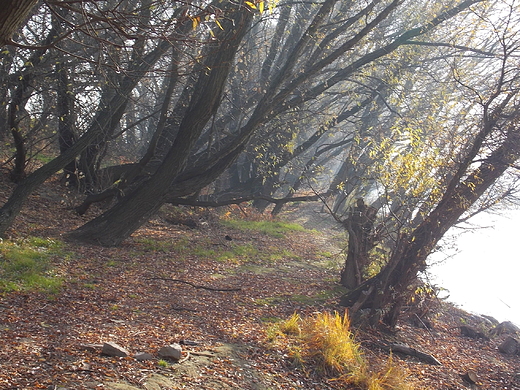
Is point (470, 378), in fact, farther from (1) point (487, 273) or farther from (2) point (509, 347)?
(1) point (487, 273)

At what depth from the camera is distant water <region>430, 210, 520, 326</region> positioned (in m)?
16.3

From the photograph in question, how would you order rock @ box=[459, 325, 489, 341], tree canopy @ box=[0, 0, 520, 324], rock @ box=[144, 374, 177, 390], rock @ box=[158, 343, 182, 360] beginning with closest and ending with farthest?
rock @ box=[144, 374, 177, 390] → rock @ box=[158, 343, 182, 360] → tree canopy @ box=[0, 0, 520, 324] → rock @ box=[459, 325, 489, 341]

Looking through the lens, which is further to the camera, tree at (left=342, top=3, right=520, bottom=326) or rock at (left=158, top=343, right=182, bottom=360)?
tree at (left=342, top=3, right=520, bottom=326)

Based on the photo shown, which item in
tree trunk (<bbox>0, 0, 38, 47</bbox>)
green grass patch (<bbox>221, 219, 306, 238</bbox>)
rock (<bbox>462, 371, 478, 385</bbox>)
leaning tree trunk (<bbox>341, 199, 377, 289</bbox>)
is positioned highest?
tree trunk (<bbox>0, 0, 38, 47</bbox>)

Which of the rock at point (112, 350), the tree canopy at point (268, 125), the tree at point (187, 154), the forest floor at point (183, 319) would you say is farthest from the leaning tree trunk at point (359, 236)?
the rock at point (112, 350)

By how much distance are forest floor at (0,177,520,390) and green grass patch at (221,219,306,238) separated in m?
2.46

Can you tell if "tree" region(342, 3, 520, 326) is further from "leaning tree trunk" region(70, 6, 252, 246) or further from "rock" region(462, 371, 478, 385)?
"leaning tree trunk" region(70, 6, 252, 246)

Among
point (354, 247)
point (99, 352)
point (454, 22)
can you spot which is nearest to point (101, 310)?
point (99, 352)

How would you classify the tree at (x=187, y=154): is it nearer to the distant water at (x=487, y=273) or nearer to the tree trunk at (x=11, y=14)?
the distant water at (x=487, y=273)

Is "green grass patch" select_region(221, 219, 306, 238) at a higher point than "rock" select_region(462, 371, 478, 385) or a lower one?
higher

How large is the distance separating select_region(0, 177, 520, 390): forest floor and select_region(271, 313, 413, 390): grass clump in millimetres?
154

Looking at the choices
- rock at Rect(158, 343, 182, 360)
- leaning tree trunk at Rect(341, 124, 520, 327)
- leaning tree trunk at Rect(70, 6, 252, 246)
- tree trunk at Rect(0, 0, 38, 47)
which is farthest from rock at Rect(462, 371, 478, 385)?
tree trunk at Rect(0, 0, 38, 47)

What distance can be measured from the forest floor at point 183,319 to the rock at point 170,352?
0.09 metres

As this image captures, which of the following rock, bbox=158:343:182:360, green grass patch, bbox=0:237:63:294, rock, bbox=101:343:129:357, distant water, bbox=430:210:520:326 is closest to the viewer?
rock, bbox=101:343:129:357
